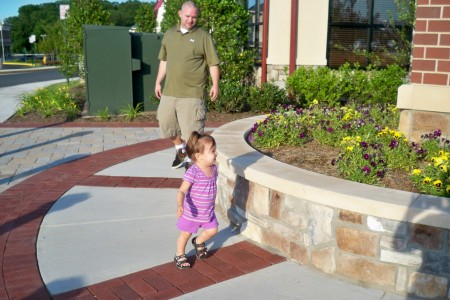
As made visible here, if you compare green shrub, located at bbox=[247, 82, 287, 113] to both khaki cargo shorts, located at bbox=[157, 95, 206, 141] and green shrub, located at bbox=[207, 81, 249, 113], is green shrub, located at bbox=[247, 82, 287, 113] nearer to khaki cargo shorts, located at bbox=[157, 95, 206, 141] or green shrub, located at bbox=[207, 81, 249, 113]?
green shrub, located at bbox=[207, 81, 249, 113]

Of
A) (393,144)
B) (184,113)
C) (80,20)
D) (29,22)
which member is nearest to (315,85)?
(184,113)

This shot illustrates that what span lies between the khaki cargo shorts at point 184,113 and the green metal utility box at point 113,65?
195 inches

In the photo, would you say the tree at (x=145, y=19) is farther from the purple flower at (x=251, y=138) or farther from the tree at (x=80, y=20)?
the purple flower at (x=251, y=138)

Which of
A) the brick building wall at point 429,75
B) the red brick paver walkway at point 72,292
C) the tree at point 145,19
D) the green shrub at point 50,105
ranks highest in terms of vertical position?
the tree at point 145,19

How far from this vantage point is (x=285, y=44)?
35.7 feet

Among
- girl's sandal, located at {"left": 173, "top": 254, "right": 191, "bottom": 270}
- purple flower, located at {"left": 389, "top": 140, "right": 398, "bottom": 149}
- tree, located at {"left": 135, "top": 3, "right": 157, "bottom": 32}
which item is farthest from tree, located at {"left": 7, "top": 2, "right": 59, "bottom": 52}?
girl's sandal, located at {"left": 173, "top": 254, "right": 191, "bottom": 270}

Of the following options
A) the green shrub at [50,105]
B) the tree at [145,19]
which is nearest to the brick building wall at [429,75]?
the green shrub at [50,105]

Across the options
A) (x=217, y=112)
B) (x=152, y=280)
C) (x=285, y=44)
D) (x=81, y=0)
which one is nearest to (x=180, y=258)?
(x=152, y=280)

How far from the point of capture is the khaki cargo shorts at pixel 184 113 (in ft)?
18.3

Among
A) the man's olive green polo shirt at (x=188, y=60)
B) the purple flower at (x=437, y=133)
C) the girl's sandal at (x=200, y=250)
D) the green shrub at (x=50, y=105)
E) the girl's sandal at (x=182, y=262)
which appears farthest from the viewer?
the green shrub at (x=50, y=105)

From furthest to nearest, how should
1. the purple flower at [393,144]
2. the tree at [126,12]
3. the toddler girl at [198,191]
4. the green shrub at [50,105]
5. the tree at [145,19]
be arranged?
the tree at [126,12], the tree at [145,19], the green shrub at [50,105], the purple flower at [393,144], the toddler girl at [198,191]

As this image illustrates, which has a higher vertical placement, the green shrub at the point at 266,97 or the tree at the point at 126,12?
the tree at the point at 126,12

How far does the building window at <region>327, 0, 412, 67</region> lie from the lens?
34.4ft

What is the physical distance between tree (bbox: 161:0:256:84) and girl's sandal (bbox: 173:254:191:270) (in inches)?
307
